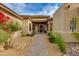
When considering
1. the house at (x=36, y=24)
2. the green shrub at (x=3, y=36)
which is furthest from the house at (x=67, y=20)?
the green shrub at (x=3, y=36)

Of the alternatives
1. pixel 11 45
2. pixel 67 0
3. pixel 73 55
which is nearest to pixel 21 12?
pixel 11 45

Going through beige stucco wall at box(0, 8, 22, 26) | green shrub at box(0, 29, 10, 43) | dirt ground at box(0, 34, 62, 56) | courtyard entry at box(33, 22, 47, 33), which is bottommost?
dirt ground at box(0, 34, 62, 56)

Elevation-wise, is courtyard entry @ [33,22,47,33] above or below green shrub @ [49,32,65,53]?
above

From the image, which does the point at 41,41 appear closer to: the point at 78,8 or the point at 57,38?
the point at 57,38

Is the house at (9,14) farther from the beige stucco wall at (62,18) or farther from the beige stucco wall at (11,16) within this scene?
the beige stucco wall at (62,18)

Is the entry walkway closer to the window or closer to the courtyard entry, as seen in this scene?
the courtyard entry

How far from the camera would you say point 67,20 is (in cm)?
286

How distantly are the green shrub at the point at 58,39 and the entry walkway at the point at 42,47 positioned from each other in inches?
2.4

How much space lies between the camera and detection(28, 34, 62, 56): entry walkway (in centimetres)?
282

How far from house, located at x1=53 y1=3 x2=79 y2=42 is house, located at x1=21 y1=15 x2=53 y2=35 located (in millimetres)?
105

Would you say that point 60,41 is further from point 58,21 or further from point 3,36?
point 3,36

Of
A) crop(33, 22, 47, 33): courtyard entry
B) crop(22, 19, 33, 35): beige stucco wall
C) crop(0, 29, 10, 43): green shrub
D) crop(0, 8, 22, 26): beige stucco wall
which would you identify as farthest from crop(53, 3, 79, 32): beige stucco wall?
crop(0, 29, 10, 43): green shrub

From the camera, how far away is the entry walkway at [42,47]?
9.25ft

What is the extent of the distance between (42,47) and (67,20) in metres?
0.55
